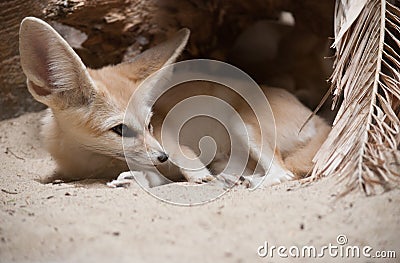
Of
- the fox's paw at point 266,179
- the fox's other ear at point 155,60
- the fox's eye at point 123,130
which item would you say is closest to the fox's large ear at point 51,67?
the fox's eye at point 123,130

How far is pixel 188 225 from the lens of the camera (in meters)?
1.77

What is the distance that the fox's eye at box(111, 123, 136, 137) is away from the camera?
262 cm

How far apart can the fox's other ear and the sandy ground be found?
958 mm

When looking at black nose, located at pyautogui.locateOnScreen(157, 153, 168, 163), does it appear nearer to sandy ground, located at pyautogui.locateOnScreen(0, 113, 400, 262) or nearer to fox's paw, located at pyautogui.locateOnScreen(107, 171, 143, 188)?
fox's paw, located at pyautogui.locateOnScreen(107, 171, 143, 188)

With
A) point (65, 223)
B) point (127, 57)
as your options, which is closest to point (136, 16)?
point (127, 57)

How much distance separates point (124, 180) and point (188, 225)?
2.78ft

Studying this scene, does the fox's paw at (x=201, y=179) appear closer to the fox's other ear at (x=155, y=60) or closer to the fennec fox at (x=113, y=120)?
the fennec fox at (x=113, y=120)

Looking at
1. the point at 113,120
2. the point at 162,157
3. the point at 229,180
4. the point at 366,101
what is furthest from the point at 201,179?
the point at 366,101

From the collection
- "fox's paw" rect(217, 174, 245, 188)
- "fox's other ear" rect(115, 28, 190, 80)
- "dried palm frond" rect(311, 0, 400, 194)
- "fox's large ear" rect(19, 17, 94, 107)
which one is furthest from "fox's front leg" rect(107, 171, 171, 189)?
"dried palm frond" rect(311, 0, 400, 194)

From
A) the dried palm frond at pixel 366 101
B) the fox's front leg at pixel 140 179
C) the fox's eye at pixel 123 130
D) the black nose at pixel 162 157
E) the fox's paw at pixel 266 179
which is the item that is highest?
the dried palm frond at pixel 366 101

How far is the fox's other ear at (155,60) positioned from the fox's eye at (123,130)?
0.39 metres

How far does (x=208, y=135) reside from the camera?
296 cm

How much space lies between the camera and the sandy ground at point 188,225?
1.60 m

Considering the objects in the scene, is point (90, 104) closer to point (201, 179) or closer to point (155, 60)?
point (155, 60)
